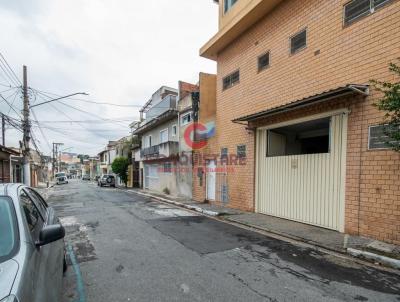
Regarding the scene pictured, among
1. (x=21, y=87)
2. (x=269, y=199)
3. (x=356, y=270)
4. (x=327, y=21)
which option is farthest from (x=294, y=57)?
(x=21, y=87)

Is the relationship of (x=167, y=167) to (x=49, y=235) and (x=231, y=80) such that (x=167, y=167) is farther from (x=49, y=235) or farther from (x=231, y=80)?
(x=49, y=235)

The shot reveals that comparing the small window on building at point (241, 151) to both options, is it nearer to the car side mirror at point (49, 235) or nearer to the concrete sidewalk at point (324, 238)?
the concrete sidewalk at point (324, 238)

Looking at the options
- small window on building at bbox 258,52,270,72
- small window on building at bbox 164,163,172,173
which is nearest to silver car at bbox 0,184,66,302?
small window on building at bbox 258,52,270,72

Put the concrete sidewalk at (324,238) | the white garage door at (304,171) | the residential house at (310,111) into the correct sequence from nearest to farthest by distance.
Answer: the concrete sidewalk at (324,238), the residential house at (310,111), the white garage door at (304,171)

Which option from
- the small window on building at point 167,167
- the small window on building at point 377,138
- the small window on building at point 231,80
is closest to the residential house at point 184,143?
the small window on building at point 167,167

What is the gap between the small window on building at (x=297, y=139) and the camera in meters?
9.89

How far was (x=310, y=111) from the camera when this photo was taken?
8.34 meters

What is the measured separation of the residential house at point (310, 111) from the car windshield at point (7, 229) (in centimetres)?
695

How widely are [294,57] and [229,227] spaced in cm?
622

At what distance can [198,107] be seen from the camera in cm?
1562

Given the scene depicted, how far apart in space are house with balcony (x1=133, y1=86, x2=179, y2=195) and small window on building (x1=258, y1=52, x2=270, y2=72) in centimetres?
890

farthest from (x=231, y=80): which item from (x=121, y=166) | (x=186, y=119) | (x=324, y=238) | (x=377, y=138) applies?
(x=121, y=166)

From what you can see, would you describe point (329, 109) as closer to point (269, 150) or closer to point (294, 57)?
point (294, 57)

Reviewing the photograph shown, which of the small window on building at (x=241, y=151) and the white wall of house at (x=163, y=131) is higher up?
the white wall of house at (x=163, y=131)
